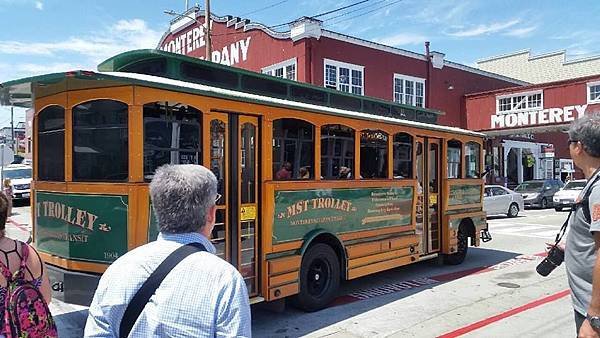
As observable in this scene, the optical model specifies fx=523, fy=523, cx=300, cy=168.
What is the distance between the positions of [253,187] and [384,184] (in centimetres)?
266

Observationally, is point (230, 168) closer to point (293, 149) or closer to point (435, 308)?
point (293, 149)

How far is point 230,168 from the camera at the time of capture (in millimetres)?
5766

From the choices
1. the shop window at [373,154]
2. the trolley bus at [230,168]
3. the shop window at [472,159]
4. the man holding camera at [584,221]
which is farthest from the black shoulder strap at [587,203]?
the shop window at [472,159]

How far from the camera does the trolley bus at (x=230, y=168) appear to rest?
5074mm

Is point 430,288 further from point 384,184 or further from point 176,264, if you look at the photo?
point 176,264

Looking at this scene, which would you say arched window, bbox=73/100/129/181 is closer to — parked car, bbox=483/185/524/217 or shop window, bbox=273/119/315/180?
shop window, bbox=273/119/315/180

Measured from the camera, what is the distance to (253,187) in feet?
19.9

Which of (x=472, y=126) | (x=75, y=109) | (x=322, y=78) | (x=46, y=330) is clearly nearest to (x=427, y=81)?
(x=472, y=126)

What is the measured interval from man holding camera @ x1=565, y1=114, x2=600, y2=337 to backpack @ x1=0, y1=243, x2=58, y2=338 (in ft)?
9.55

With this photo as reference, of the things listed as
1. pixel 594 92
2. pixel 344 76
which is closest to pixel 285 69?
pixel 344 76

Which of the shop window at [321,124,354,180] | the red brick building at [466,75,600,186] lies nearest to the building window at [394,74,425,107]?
the red brick building at [466,75,600,186]

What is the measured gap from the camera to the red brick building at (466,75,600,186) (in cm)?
2578

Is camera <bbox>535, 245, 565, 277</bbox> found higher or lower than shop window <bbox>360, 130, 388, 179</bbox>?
lower

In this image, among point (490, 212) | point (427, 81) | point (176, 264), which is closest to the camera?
point (176, 264)
